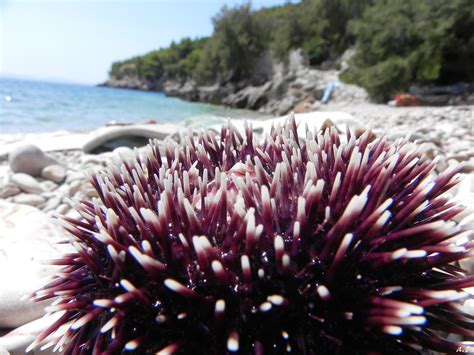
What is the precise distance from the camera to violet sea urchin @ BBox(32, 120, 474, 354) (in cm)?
106

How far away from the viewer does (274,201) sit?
1.18 metres

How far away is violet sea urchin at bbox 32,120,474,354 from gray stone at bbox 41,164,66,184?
11.2 ft

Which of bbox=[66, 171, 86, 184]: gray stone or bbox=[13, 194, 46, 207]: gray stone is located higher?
bbox=[66, 171, 86, 184]: gray stone

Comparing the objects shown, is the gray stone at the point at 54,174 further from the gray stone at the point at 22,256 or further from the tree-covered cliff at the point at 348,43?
the tree-covered cliff at the point at 348,43

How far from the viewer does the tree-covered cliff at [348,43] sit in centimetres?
1828

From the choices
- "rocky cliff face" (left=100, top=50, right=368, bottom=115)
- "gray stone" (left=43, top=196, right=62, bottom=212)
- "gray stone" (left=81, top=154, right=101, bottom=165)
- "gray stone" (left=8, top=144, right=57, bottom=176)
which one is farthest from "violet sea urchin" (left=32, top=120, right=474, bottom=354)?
"rocky cliff face" (left=100, top=50, right=368, bottom=115)

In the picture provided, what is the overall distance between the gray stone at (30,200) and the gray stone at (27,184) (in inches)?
5.4

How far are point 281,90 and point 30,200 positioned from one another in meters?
27.9

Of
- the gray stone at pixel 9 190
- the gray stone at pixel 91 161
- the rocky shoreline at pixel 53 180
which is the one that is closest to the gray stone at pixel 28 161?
the rocky shoreline at pixel 53 180

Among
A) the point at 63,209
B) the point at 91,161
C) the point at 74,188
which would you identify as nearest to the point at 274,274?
the point at 63,209

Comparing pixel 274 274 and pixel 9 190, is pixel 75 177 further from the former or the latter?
pixel 274 274

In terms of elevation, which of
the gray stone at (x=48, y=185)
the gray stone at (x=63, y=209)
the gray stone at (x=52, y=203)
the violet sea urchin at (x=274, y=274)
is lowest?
the gray stone at (x=48, y=185)

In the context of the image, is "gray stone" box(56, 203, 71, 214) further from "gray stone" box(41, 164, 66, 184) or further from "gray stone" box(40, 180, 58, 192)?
"gray stone" box(41, 164, 66, 184)

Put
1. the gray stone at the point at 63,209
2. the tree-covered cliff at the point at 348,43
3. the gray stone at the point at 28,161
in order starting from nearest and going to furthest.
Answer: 1. the gray stone at the point at 63,209
2. the gray stone at the point at 28,161
3. the tree-covered cliff at the point at 348,43
